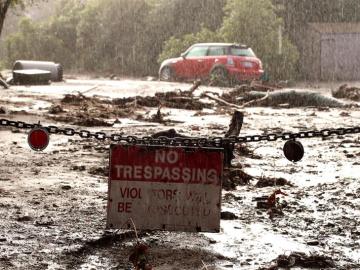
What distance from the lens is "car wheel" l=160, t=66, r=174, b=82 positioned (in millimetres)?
29494

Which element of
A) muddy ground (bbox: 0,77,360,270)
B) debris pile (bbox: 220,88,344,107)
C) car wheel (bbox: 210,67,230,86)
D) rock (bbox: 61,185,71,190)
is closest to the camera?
muddy ground (bbox: 0,77,360,270)

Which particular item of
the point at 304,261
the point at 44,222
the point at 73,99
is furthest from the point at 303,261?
the point at 73,99

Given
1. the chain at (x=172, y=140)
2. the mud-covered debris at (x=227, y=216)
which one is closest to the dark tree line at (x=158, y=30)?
the mud-covered debris at (x=227, y=216)

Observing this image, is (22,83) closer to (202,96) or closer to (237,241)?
(202,96)

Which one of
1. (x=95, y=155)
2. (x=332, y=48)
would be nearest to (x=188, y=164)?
(x=95, y=155)

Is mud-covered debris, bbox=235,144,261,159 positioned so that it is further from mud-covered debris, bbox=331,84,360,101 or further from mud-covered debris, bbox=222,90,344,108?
mud-covered debris, bbox=331,84,360,101

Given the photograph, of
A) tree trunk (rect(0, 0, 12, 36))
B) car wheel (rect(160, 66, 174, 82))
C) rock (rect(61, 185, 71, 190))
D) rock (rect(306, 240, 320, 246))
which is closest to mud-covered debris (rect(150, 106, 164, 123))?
tree trunk (rect(0, 0, 12, 36))

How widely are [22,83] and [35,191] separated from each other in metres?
19.9

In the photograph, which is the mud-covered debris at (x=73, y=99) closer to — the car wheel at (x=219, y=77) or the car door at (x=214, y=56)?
the car wheel at (x=219, y=77)

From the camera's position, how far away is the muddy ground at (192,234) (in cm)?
463

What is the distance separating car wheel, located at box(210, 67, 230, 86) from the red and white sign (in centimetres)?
2182

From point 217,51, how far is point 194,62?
1124mm

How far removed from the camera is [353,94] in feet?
70.8

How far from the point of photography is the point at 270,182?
7.40m
